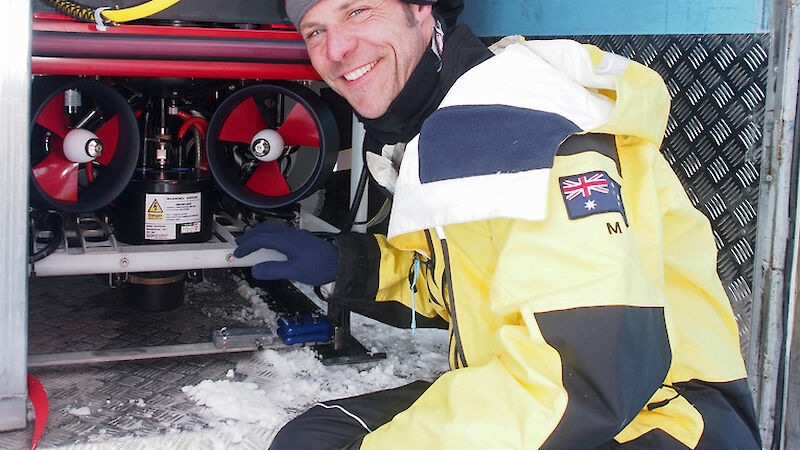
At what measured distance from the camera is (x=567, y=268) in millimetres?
1332

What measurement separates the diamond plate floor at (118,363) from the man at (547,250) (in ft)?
1.91

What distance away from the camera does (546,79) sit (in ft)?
4.84

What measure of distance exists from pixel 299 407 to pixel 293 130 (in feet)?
3.74

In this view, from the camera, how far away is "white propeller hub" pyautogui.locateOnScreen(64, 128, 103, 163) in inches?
98.6

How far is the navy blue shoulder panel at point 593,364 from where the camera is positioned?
1303mm

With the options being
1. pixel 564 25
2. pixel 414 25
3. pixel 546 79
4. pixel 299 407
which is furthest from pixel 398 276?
pixel 564 25

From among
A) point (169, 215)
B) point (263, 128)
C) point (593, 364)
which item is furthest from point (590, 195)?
point (263, 128)

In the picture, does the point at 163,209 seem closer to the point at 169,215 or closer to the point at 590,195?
the point at 169,215

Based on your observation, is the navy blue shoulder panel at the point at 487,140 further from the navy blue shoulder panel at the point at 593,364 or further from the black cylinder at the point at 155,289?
the black cylinder at the point at 155,289

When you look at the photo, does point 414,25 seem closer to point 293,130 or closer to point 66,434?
point 293,130

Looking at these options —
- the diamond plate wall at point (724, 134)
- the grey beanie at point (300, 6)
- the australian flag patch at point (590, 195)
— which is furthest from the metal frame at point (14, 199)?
the diamond plate wall at point (724, 134)

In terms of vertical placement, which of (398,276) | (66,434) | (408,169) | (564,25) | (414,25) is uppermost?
(564,25)

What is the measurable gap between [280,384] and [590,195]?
4.55ft

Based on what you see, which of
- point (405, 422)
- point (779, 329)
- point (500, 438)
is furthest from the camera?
point (779, 329)
